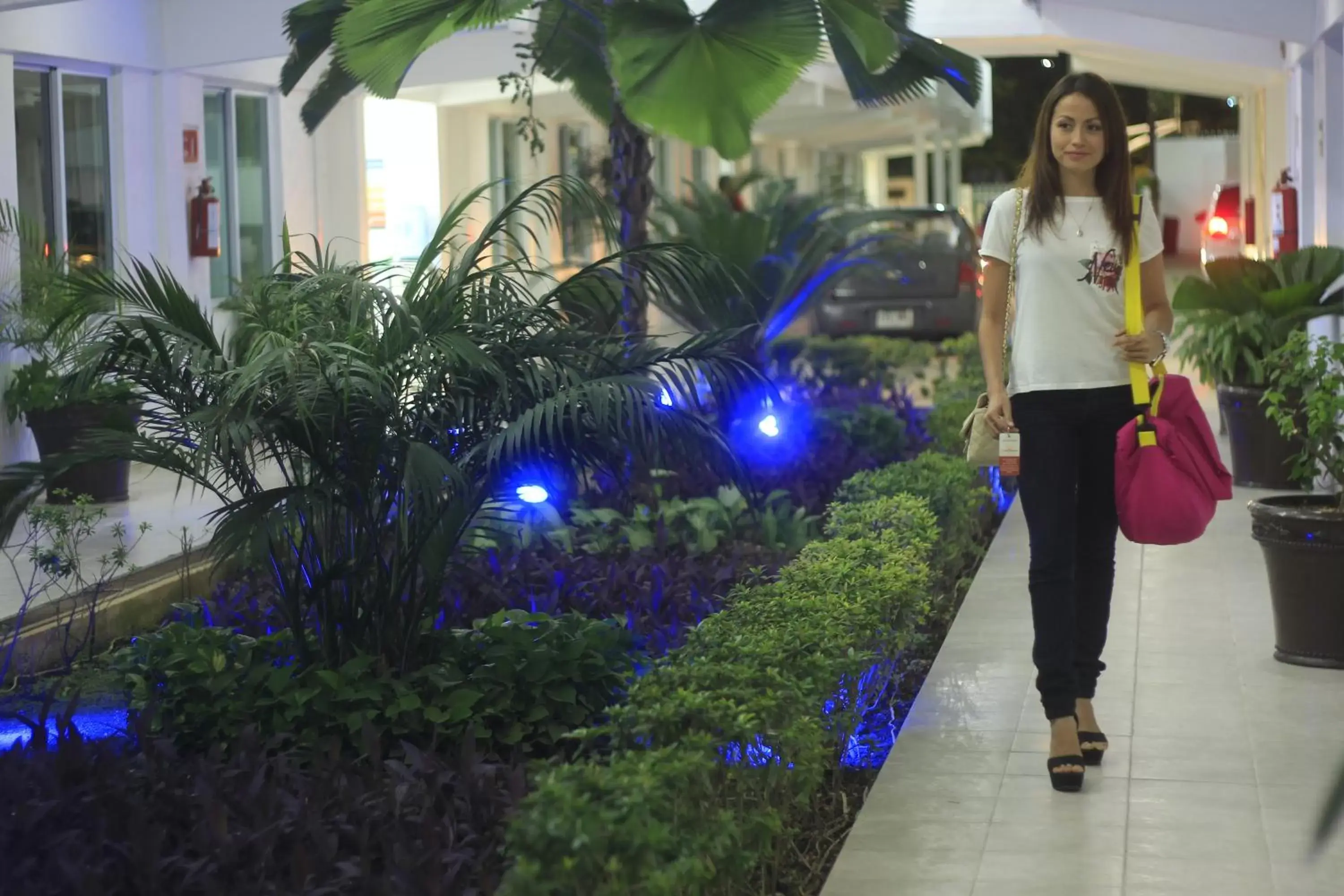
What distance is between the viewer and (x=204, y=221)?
42.8ft

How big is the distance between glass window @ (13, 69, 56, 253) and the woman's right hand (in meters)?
8.27

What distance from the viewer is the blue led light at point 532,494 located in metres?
5.20

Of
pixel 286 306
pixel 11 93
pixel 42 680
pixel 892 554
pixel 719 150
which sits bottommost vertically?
pixel 42 680

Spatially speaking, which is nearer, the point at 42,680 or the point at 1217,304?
the point at 42,680

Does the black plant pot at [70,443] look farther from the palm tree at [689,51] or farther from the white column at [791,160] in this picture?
the white column at [791,160]

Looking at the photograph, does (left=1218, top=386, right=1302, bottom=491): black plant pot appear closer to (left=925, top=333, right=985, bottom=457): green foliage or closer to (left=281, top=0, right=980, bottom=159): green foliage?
(left=925, top=333, right=985, bottom=457): green foliage

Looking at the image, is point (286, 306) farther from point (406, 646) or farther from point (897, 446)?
point (897, 446)

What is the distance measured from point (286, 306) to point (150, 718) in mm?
1238

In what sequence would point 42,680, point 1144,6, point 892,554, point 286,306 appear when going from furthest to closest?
1. point 1144,6
2. point 42,680
3. point 892,554
4. point 286,306

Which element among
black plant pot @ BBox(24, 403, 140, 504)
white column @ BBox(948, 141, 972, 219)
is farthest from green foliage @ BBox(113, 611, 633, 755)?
white column @ BBox(948, 141, 972, 219)

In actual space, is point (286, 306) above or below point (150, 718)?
above

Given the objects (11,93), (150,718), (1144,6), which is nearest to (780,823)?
(150,718)

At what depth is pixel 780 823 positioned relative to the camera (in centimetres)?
364

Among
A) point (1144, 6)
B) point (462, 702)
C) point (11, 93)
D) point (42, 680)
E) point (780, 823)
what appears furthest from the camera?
point (1144, 6)
